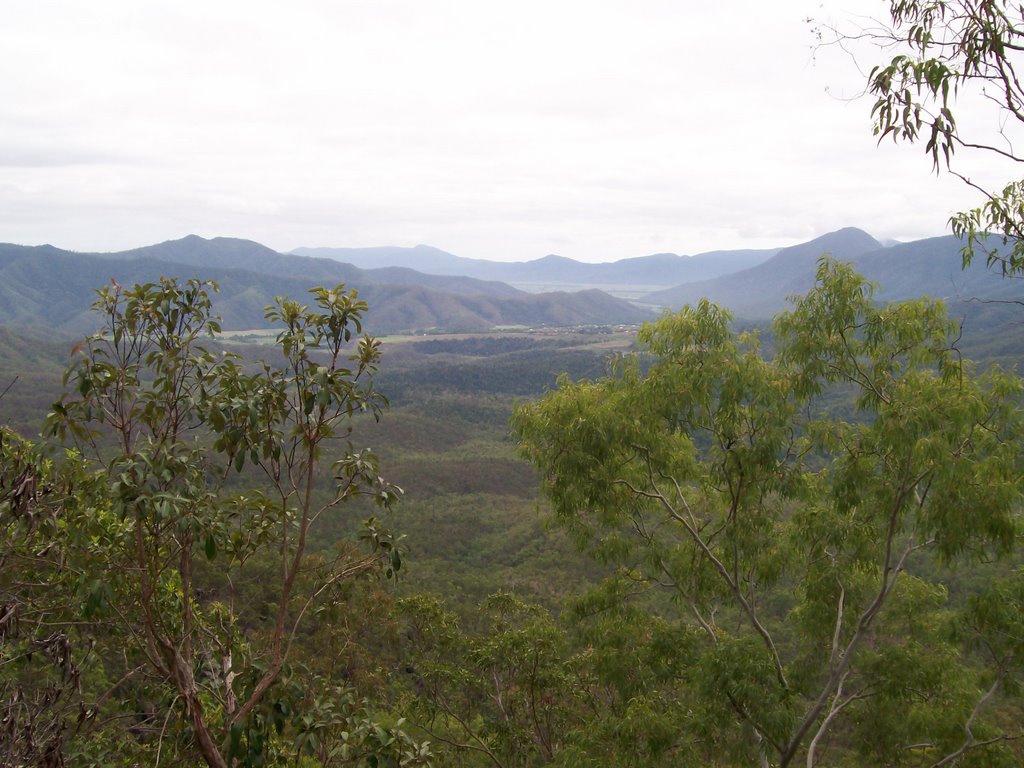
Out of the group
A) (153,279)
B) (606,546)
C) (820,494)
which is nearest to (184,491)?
(606,546)

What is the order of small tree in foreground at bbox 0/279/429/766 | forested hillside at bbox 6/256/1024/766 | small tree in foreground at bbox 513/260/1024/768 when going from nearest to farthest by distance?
1. small tree in foreground at bbox 0/279/429/766
2. forested hillside at bbox 6/256/1024/766
3. small tree in foreground at bbox 513/260/1024/768

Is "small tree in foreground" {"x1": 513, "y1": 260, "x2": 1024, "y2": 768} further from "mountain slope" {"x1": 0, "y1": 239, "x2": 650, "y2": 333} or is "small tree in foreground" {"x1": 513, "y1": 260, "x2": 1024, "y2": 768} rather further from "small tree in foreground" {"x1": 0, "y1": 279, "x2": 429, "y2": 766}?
"mountain slope" {"x1": 0, "y1": 239, "x2": 650, "y2": 333}

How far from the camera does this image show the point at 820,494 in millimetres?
6445

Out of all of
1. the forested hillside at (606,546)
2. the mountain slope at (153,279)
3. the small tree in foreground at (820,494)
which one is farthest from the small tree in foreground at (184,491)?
the mountain slope at (153,279)

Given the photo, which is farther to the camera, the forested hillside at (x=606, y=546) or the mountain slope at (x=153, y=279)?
the mountain slope at (x=153, y=279)

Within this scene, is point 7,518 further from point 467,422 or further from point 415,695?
Result: point 467,422

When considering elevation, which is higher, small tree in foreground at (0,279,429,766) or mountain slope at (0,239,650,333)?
mountain slope at (0,239,650,333)

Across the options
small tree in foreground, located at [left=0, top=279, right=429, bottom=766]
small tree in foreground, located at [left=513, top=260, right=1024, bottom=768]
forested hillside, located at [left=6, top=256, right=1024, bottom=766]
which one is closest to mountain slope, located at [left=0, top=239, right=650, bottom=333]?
forested hillside, located at [left=6, top=256, right=1024, bottom=766]

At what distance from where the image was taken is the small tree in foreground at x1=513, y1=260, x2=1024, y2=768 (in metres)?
5.29

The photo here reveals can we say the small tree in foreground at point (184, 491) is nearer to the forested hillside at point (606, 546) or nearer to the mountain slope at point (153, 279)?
the forested hillside at point (606, 546)

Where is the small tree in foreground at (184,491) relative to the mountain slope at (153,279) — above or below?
below

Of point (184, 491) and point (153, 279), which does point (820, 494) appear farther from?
point (153, 279)

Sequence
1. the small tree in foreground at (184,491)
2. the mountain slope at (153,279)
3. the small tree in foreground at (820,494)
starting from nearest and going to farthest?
the small tree in foreground at (184,491) → the small tree in foreground at (820,494) → the mountain slope at (153,279)

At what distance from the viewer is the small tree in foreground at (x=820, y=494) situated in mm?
5285
